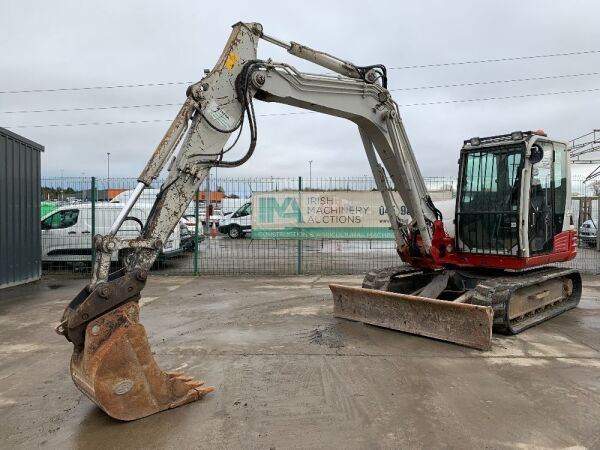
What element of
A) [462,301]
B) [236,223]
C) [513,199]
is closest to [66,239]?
[236,223]

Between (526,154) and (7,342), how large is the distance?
7.45 metres

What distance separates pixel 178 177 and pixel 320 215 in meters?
7.95

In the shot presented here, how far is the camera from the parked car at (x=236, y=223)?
2181 centimetres

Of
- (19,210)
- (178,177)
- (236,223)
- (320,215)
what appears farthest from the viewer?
(236,223)

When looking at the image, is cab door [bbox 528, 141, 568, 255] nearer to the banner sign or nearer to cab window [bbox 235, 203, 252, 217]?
the banner sign

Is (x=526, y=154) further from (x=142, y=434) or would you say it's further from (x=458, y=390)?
(x=142, y=434)

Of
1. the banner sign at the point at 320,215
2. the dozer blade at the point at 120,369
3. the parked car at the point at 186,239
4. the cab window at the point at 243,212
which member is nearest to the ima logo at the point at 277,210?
the banner sign at the point at 320,215

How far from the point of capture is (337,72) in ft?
20.9

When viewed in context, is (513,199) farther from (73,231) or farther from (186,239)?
(73,231)

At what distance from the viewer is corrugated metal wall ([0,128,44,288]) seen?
1038 cm

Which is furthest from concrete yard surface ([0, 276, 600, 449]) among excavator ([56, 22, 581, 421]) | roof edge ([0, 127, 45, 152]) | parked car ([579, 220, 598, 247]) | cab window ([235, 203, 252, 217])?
cab window ([235, 203, 252, 217])

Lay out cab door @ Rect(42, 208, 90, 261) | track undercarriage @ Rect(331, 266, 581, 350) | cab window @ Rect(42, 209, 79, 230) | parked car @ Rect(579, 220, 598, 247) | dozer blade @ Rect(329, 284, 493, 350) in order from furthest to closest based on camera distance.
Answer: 1. parked car @ Rect(579, 220, 598, 247)
2. cab window @ Rect(42, 209, 79, 230)
3. cab door @ Rect(42, 208, 90, 261)
4. track undercarriage @ Rect(331, 266, 581, 350)
5. dozer blade @ Rect(329, 284, 493, 350)

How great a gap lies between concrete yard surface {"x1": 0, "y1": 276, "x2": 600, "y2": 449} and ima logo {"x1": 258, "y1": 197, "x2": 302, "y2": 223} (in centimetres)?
475

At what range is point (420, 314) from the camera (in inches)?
247
